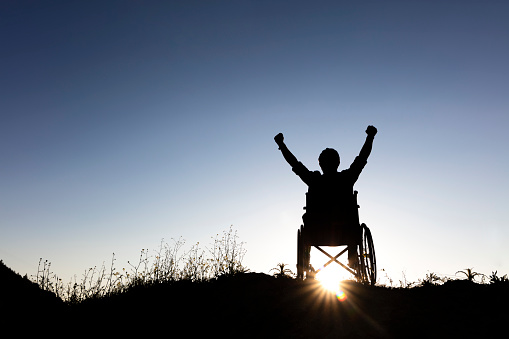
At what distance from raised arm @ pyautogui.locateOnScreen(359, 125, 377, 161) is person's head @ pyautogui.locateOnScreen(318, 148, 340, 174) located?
443 mm

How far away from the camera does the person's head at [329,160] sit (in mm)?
6785

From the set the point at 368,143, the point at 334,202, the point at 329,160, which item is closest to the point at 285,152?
the point at 329,160

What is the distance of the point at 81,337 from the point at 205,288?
6.62 feet

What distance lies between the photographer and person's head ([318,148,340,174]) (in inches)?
267

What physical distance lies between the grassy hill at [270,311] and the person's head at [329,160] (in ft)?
6.54

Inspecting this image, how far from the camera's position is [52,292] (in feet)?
25.7

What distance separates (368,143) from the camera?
6.76m

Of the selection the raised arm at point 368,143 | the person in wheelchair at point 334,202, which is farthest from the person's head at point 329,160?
A: the raised arm at point 368,143

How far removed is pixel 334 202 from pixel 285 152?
130 centimetres

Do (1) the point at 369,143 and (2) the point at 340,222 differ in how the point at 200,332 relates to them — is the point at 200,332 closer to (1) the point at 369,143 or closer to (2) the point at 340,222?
(2) the point at 340,222

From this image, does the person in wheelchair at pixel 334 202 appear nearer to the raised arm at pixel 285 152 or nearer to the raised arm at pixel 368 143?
the raised arm at pixel 368 143

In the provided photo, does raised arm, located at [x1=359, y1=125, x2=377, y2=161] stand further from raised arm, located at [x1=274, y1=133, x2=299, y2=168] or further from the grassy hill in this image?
the grassy hill

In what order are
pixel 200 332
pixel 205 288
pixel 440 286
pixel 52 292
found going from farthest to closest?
1. pixel 52 292
2. pixel 205 288
3. pixel 440 286
4. pixel 200 332

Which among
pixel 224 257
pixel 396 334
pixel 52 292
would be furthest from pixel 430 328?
pixel 52 292
